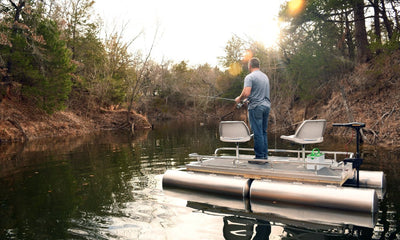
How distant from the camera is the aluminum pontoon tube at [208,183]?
21.6 ft

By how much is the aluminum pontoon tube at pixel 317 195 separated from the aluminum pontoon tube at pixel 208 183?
10.1 inches

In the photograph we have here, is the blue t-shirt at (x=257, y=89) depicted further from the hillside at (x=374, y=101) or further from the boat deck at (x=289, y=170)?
the hillside at (x=374, y=101)

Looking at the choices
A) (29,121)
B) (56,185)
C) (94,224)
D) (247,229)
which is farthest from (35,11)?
(247,229)

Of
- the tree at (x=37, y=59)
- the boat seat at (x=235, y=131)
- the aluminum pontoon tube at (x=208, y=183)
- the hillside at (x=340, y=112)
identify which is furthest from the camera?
the tree at (x=37, y=59)

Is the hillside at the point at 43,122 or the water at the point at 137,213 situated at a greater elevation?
the hillside at the point at 43,122

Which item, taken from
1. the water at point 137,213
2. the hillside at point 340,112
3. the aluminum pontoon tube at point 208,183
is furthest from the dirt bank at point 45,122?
the aluminum pontoon tube at point 208,183

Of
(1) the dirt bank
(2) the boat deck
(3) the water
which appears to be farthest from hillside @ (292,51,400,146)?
(1) the dirt bank

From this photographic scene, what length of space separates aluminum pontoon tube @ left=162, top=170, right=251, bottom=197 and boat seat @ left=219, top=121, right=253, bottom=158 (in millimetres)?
915

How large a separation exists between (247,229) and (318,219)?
4.16 feet

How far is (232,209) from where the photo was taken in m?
6.18

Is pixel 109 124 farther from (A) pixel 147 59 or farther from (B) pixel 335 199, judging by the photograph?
(B) pixel 335 199

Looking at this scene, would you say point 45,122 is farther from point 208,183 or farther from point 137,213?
point 137,213

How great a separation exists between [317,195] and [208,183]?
2295 millimetres

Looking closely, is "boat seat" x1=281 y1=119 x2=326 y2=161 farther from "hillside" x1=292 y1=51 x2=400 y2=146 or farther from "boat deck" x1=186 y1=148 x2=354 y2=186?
"hillside" x1=292 y1=51 x2=400 y2=146
